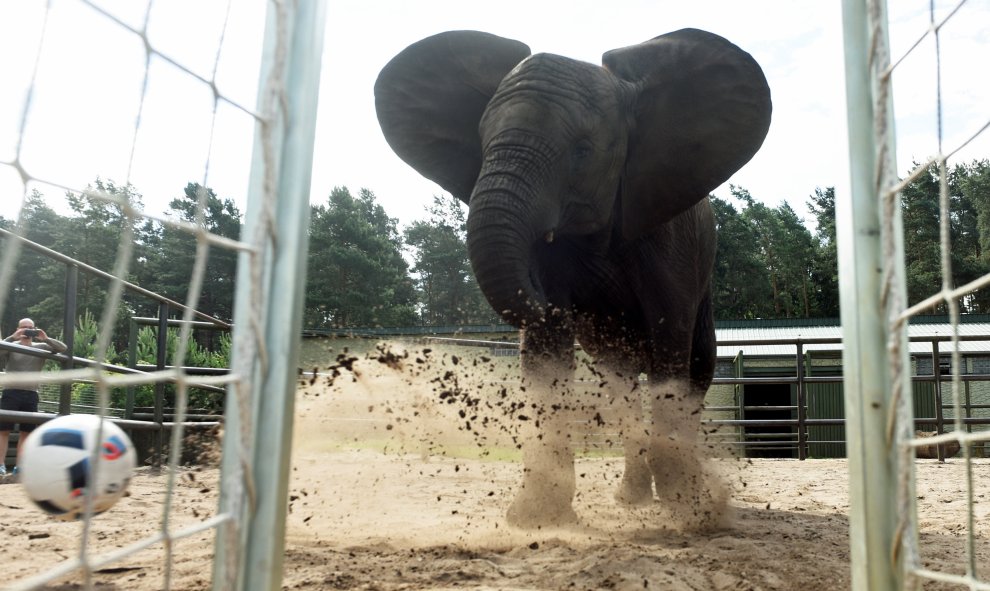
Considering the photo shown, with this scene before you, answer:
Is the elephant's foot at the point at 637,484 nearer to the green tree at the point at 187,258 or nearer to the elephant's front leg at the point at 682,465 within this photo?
the elephant's front leg at the point at 682,465

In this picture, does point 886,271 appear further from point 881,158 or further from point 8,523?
point 8,523

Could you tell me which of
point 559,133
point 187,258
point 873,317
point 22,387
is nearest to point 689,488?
point 559,133

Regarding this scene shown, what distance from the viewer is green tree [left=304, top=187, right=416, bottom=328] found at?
115 feet

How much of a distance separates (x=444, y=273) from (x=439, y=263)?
729 mm

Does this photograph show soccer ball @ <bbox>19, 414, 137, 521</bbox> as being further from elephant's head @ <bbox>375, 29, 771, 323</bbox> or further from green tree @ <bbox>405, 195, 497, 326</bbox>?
green tree @ <bbox>405, 195, 497, 326</bbox>

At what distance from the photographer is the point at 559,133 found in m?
4.27

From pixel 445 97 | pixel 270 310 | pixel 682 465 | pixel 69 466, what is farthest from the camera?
pixel 445 97

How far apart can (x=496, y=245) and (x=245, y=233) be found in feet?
7.54

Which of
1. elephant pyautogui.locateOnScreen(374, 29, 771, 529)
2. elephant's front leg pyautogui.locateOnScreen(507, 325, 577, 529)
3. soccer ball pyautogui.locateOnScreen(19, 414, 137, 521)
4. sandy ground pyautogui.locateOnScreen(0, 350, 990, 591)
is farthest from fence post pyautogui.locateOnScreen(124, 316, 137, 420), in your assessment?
soccer ball pyautogui.locateOnScreen(19, 414, 137, 521)

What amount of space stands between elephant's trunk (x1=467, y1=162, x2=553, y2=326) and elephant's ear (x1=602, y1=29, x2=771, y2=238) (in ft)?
3.82

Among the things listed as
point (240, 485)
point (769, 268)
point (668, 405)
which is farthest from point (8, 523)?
point (769, 268)

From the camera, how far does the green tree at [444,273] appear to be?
47.6 m

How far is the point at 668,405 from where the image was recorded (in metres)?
4.79

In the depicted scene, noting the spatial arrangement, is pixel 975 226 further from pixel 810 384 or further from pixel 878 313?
pixel 878 313
